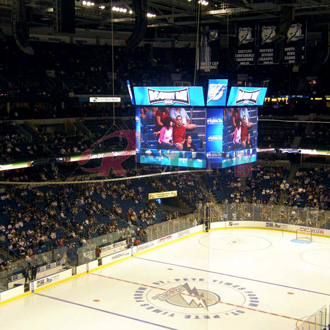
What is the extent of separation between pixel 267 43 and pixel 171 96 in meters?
3.45

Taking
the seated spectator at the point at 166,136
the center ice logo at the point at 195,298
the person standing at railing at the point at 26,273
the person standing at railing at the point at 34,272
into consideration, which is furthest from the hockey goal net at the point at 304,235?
the person standing at railing at the point at 26,273

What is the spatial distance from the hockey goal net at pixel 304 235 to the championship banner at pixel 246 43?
10.0 m

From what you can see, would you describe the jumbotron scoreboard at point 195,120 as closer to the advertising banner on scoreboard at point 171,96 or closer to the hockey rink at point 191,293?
the advertising banner on scoreboard at point 171,96

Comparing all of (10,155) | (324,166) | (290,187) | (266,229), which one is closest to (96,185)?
(10,155)

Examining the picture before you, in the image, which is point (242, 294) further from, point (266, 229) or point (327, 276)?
point (266, 229)

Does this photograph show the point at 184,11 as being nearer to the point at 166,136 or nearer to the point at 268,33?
the point at 268,33

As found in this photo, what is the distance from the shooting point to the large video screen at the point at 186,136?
1691 cm

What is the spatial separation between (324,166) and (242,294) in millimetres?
16928

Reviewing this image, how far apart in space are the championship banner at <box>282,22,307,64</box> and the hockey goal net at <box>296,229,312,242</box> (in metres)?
10.1

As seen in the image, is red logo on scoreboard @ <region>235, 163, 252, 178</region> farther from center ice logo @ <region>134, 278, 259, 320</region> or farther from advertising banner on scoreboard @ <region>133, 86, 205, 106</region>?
advertising banner on scoreboard @ <region>133, 86, 205, 106</region>

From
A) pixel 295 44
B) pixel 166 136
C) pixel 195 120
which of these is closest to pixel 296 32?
pixel 295 44

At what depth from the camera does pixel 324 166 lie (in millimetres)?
30906

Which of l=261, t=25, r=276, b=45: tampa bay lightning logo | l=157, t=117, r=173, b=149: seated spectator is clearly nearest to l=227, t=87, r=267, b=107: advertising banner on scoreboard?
l=261, t=25, r=276, b=45: tampa bay lightning logo

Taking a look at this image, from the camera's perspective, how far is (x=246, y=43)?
54.6 ft
